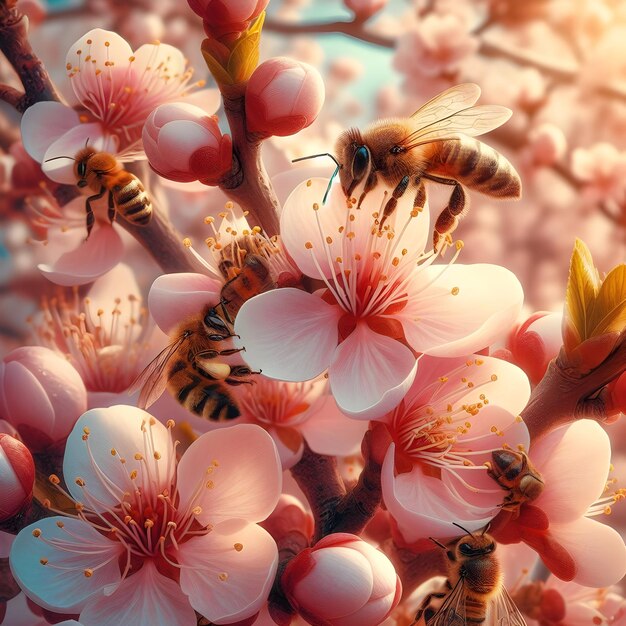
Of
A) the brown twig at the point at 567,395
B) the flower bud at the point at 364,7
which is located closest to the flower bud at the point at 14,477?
the brown twig at the point at 567,395

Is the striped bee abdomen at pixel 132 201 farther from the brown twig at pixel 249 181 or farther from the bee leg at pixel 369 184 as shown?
the bee leg at pixel 369 184

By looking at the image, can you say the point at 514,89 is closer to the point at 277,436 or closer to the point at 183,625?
the point at 277,436

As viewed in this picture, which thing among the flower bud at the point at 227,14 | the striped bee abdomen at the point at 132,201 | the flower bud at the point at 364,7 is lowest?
the flower bud at the point at 364,7

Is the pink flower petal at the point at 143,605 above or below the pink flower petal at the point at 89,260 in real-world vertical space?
below

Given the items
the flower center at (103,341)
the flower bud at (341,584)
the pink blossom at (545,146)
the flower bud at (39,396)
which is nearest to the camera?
the flower bud at (341,584)

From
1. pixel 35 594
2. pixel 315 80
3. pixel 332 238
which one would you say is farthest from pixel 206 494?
pixel 315 80

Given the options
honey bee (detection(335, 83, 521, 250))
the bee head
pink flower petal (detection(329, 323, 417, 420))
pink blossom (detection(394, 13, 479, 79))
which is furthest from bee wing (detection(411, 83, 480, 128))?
pink blossom (detection(394, 13, 479, 79))

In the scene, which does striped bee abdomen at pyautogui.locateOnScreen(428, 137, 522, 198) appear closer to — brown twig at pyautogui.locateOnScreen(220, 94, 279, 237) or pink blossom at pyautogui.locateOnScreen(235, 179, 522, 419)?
pink blossom at pyautogui.locateOnScreen(235, 179, 522, 419)

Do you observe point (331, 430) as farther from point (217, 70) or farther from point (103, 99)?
point (103, 99)
